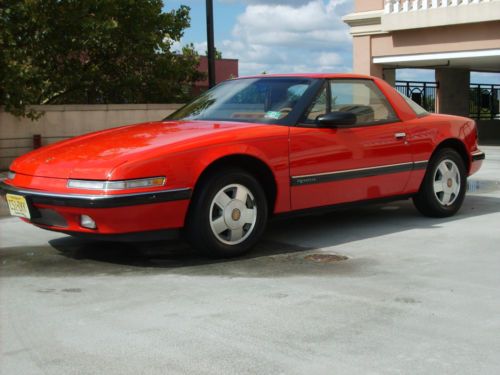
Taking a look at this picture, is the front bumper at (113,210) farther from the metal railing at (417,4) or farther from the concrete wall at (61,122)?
the metal railing at (417,4)

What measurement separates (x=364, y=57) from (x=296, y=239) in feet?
47.1

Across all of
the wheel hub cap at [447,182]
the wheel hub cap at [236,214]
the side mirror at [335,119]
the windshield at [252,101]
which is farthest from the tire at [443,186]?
the wheel hub cap at [236,214]

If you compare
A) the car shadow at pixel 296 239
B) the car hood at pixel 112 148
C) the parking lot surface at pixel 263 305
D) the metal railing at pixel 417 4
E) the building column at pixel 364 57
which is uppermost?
the metal railing at pixel 417 4

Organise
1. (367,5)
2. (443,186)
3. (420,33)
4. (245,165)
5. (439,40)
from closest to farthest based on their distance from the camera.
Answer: (245,165), (443,186), (439,40), (420,33), (367,5)

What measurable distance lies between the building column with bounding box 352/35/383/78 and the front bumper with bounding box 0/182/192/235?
1529 centimetres

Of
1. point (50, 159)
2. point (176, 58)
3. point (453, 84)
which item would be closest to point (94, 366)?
point (50, 159)

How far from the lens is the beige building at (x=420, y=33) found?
1709cm

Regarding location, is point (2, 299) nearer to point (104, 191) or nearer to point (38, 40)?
point (104, 191)

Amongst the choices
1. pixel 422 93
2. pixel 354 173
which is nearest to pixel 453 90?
pixel 422 93

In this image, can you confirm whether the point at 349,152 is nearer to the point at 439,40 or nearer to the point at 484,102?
the point at 439,40

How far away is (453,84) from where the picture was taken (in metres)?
23.4

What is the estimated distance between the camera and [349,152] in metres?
6.08

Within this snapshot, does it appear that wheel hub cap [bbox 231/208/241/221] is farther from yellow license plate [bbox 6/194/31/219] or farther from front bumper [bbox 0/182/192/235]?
yellow license plate [bbox 6/194/31/219]

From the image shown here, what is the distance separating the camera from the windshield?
5949 mm
